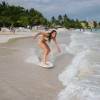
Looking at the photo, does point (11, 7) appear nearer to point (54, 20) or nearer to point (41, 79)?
point (54, 20)

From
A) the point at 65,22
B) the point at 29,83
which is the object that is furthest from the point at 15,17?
the point at 29,83

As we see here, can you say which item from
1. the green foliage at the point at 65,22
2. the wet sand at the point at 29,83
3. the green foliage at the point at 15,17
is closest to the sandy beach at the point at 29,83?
the wet sand at the point at 29,83

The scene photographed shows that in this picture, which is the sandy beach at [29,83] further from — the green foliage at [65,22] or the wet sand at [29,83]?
the green foliage at [65,22]

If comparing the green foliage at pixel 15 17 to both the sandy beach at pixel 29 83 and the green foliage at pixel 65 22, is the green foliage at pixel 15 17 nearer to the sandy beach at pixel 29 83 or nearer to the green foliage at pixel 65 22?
the green foliage at pixel 65 22

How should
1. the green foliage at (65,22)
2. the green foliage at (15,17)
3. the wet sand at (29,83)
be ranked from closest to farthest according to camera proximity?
the wet sand at (29,83)
the green foliage at (15,17)
the green foliage at (65,22)

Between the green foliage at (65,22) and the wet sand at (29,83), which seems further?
the green foliage at (65,22)

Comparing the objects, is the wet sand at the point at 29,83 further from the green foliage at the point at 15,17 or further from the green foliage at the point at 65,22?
the green foliage at the point at 65,22

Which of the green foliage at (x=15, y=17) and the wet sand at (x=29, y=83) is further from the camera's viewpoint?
the green foliage at (x=15, y=17)

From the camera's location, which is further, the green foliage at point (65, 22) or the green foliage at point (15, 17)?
the green foliage at point (65, 22)

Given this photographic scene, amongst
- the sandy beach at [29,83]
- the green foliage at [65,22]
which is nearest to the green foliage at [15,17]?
the green foliage at [65,22]

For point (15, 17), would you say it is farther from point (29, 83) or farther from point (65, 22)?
point (29, 83)

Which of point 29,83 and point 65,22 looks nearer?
point 29,83

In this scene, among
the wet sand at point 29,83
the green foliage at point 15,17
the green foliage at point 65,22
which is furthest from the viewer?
the green foliage at point 65,22

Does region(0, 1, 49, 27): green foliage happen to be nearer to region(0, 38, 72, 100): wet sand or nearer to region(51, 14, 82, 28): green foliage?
region(51, 14, 82, 28): green foliage
